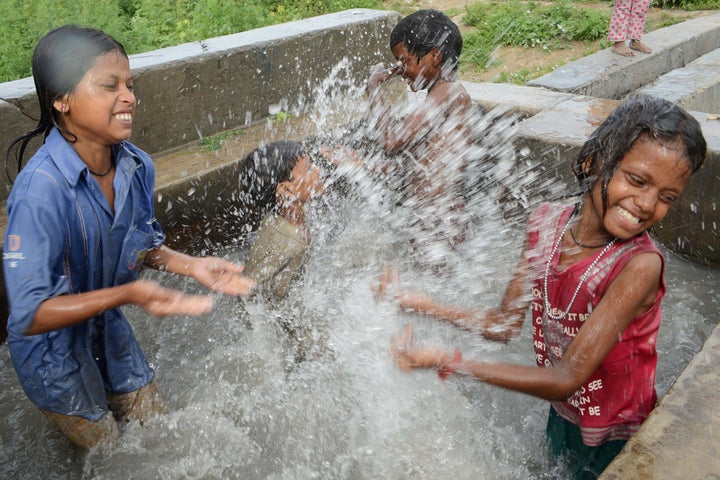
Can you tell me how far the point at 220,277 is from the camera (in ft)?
7.44

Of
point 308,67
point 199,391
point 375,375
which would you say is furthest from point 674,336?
point 308,67

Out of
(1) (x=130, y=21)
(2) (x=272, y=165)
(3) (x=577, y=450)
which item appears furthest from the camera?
(1) (x=130, y=21)

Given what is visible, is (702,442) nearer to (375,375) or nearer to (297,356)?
(375,375)

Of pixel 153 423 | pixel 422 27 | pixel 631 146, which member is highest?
pixel 631 146

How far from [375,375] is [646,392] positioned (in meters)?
1.35

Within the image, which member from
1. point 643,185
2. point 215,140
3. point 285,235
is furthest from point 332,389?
point 215,140

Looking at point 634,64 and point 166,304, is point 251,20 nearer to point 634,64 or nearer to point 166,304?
point 634,64

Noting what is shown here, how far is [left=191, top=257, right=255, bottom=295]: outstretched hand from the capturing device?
222 cm

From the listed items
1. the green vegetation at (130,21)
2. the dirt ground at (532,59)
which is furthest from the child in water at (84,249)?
the dirt ground at (532,59)

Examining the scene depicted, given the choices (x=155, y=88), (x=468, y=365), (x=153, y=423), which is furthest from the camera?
(x=155, y=88)

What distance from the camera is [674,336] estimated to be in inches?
138

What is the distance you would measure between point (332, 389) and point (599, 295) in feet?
5.07

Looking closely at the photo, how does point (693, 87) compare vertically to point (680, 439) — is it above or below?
below

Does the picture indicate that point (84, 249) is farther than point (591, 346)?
Yes
